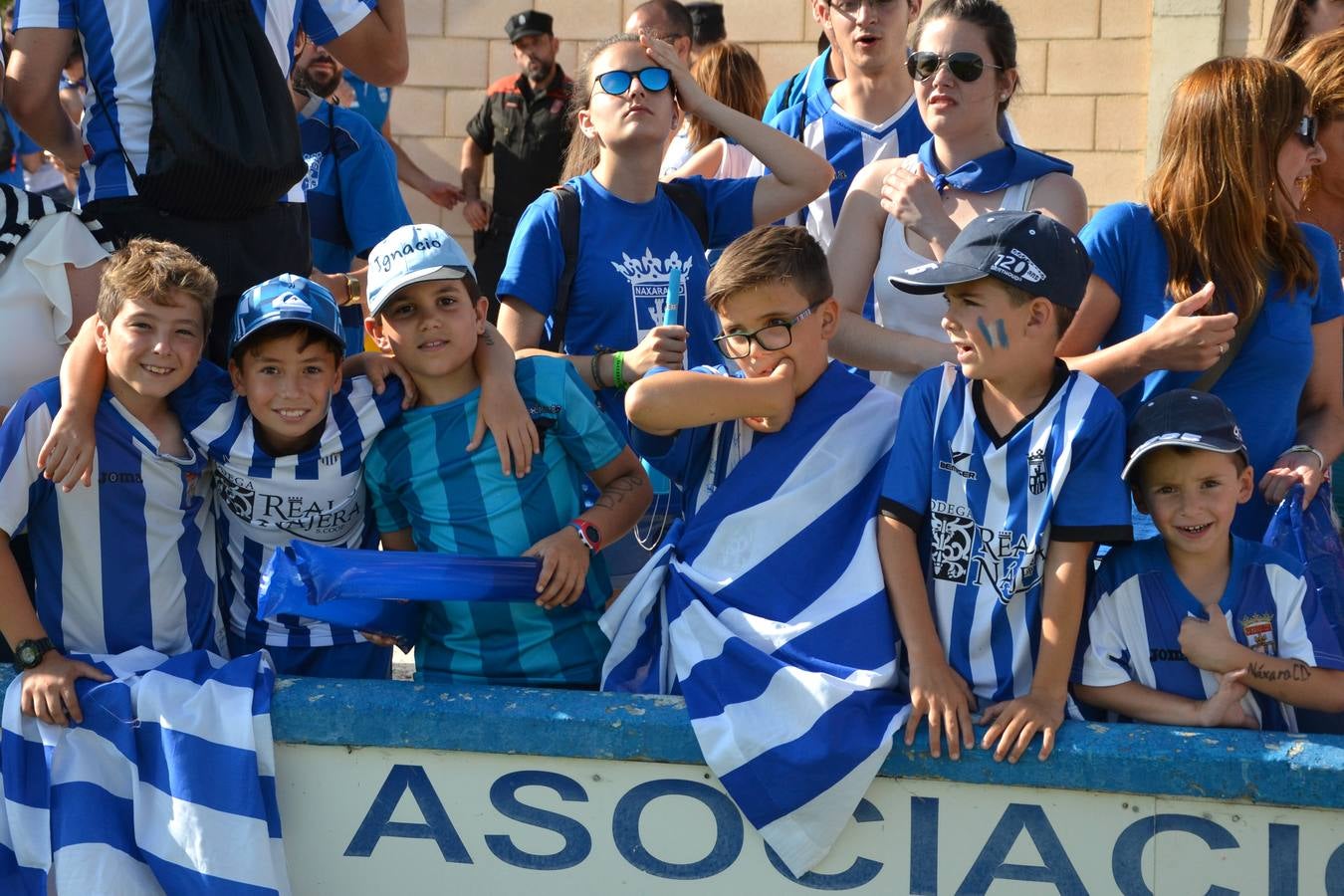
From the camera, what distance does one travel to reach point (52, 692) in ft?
9.74

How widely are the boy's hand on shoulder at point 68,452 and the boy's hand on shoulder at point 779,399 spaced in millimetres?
1366

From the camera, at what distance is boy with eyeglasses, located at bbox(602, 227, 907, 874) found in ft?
8.95

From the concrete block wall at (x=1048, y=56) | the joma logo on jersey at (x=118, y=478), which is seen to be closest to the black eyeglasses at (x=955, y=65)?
the joma logo on jersey at (x=118, y=478)

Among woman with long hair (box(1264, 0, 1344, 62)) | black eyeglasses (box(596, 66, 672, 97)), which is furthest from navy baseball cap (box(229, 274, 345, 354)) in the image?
woman with long hair (box(1264, 0, 1344, 62))

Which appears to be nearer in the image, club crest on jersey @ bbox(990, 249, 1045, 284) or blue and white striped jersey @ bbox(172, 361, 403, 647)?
club crest on jersey @ bbox(990, 249, 1045, 284)

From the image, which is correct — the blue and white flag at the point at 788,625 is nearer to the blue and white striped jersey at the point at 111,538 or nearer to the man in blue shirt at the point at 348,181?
the blue and white striped jersey at the point at 111,538

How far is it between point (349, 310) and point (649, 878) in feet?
8.33

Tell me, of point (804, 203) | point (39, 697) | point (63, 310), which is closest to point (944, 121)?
point (804, 203)

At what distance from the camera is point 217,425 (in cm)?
324

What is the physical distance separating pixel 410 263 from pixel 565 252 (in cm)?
53

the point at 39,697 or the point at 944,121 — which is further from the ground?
the point at 944,121

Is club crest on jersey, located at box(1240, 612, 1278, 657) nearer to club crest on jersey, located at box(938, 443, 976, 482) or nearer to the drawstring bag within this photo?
the drawstring bag

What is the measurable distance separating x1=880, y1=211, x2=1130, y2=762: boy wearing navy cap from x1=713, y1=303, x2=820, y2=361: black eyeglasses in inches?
8.4

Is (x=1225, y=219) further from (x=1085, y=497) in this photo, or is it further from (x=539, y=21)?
(x=539, y=21)
